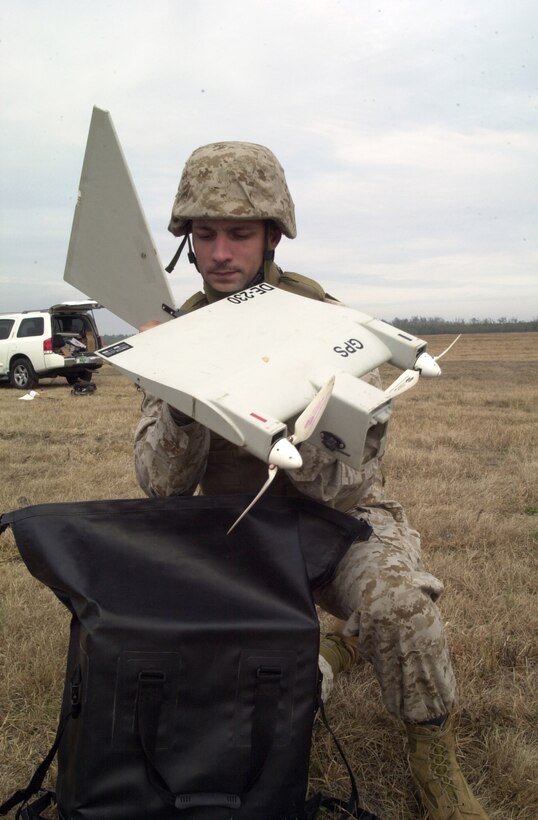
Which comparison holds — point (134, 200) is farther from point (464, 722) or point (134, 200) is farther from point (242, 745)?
point (464, 722)

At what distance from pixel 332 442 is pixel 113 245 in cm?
122

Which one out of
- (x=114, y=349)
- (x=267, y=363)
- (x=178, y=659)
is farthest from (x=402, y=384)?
(x=178, y=659)

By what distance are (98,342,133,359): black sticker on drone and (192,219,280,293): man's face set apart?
0.60 meters

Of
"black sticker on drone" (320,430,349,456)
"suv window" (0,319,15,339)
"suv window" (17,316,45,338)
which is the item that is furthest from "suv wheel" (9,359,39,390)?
"black sticker on drone" (320,430,349,456)

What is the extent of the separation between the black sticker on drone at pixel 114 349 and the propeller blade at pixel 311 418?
0.60 meters

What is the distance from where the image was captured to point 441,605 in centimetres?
349

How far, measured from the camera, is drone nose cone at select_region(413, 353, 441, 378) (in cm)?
215

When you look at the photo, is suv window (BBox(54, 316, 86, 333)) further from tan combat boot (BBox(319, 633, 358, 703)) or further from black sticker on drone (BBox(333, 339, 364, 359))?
black sticker on drone (BBox(333, 339, 364, 359))

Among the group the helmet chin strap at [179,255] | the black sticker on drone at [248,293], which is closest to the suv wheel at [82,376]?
the helmet chin strap at [179,255]

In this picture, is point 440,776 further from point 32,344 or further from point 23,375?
point 23,375

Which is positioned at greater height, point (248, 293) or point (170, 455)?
point (248, 293)

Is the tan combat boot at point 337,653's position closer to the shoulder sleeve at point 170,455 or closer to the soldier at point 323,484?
the soldier at point 323,484

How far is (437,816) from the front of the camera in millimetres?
2139

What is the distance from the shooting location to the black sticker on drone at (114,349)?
1.98 metres
